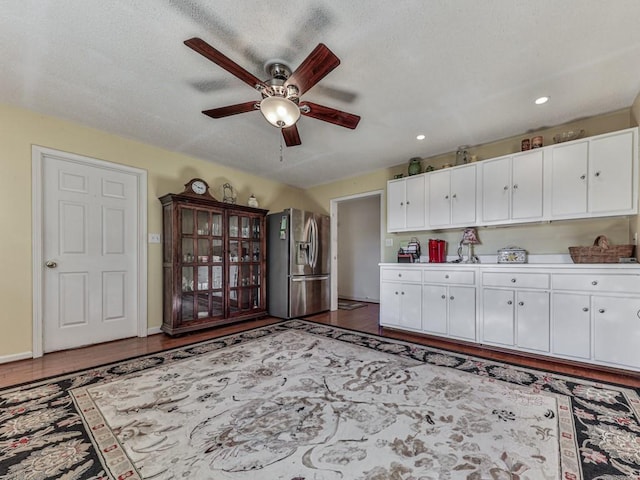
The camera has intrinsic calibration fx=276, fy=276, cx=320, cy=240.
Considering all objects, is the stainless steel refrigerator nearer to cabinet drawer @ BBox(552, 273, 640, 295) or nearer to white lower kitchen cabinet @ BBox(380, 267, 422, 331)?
white lower kitchen cabinet @ BBox(380, 267, 422, 331)

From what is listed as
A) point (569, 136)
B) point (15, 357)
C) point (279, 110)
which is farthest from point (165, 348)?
point (569, 136)

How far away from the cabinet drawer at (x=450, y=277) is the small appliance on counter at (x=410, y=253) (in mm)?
437

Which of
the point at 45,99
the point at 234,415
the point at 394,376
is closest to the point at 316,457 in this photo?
the point at 234,415

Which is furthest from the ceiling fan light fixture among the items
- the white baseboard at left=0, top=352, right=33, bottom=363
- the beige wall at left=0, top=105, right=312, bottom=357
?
the white baseboard at left=0, top=352, right=33, bottom=363

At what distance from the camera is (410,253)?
12.6ft

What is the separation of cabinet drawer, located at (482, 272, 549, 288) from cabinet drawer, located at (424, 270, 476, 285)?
14 cm

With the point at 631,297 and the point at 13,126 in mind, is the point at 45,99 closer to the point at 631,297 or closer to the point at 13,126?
the point at 13,126

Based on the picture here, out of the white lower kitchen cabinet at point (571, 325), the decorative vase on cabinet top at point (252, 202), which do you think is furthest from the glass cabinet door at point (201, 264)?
the white lower kitchen cabinet at point (571, 325)

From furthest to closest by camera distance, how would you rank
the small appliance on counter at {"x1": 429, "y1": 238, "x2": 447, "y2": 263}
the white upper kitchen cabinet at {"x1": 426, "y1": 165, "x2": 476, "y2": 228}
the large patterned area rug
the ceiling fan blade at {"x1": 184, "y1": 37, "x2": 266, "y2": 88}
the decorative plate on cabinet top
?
the small appliance on counter at {"x1": 429, "y1": 238, "x2": 447, "y2": 263} → the white upper kitchen cabinet at {"x1": 426, "y1": 165, "x2": 476, "y2": 228} → the decorative plate on cabinet top → the ceiling fan blade at {"x1": 184, "y1": 37, "x2": 266, "y2": 88} → the large patterned area rug

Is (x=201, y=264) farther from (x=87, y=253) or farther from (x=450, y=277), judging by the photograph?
(x=450, y=277)

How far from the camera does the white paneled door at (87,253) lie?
2887mm

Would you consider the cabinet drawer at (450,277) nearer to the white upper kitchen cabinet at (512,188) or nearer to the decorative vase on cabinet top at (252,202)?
the white upper kitchen cabinet at (512,188)

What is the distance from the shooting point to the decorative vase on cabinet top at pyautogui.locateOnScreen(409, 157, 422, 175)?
387cm

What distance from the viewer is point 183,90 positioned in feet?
7.73
